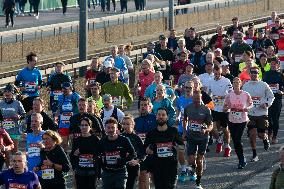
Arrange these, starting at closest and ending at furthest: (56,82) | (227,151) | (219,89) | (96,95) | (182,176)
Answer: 1. (182,176)
2. (96,95)
3. (227,151)
4. (219,89)
5. (56,82)

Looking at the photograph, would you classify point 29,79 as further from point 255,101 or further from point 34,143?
point 34,143

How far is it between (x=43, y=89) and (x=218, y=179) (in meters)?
8.50

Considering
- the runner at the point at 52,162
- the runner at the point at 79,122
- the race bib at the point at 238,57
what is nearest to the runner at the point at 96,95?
the runner at the point at 79,122

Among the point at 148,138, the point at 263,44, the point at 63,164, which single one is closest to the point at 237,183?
the point at 148,138

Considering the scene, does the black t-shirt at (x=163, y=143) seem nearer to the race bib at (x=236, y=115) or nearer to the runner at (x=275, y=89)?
the race bib at (x=236, y=115)

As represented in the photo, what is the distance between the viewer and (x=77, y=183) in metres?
16.0

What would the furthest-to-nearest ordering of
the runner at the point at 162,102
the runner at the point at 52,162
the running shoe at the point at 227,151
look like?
the running shoe at the point at 227,151 → the runner at the point at 162,102 → the runner at the point at 52,162

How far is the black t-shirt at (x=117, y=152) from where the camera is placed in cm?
1547

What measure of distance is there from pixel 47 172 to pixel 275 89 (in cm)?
814

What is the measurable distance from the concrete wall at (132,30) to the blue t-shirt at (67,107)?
1194 cm

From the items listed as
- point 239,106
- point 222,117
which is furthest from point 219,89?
point 239,106

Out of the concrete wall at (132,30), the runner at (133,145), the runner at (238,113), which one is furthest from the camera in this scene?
the concrete wall at (132,30)

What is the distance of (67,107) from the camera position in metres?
20.4

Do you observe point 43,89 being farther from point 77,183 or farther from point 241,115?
point 77,183
